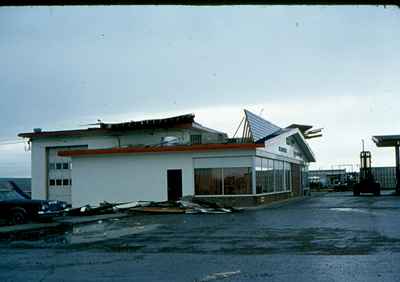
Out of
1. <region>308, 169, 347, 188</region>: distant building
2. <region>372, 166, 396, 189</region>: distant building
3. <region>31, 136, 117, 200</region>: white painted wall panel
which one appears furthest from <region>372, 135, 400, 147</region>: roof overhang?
<region>31, 136, 117, 200</region>: white painted wall panel

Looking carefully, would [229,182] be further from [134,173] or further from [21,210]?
[21,210]

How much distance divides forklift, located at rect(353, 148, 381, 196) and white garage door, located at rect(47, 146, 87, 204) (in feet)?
78.3

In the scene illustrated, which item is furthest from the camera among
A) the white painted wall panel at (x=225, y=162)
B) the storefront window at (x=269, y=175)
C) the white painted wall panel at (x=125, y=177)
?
the storefront window at (x=269, y=175)

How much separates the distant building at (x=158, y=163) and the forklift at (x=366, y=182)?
1123 cm

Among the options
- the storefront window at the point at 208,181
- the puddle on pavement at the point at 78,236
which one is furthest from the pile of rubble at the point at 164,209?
the puddle on pavement at the point at 78,236

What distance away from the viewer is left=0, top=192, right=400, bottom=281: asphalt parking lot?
9.00 m

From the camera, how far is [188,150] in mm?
30562

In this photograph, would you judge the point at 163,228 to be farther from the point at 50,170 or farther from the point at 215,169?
the point at 50,170

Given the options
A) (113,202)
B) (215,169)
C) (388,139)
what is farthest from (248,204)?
(388,139)

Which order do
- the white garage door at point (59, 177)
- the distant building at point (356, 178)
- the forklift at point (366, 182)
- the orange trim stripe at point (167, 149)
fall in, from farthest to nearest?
the distant building at point (356, 178)
the forklift at point (366, 182)
the white garage door at point (59, 177)
the orange trim stripe at point (167, 149)

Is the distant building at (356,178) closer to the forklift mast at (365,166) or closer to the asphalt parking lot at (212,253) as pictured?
the forklift mast at (365,166)

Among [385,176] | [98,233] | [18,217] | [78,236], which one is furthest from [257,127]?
[385,176]

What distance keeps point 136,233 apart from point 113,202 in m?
15.6

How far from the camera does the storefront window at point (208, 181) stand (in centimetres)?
3041
